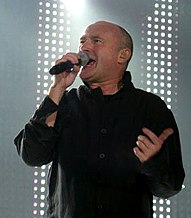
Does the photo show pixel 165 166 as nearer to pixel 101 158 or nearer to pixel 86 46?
pixel 101 158

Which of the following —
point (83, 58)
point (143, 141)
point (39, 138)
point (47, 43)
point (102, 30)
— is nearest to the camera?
point (143, 141)

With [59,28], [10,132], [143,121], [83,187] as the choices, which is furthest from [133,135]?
[59,28]

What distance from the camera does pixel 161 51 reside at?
8.82ft

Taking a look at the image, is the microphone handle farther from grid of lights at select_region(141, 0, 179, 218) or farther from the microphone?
grid of lights at select_region(141, 0, 179, 218)

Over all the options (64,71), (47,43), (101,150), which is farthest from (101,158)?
(47,43)

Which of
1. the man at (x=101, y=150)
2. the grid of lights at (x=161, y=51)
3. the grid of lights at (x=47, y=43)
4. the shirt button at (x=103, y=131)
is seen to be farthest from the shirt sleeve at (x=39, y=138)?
the grid of lights at (x=161, y=51)

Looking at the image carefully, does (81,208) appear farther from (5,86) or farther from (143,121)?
(5,86)

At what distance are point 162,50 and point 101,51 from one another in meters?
1.17

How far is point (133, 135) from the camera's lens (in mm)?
1411

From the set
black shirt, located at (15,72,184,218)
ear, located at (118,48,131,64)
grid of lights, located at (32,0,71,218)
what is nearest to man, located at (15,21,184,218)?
black shirt, located at (15,72,184,218)

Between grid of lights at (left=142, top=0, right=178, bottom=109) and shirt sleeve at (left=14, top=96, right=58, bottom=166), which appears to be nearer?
shirt sleeve at (left=14, top=96, right=58, bottom=166)

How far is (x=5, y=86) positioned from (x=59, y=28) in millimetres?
420

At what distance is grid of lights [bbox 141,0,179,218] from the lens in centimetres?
264

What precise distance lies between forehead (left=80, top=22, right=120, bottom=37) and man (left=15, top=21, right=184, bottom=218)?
6.5 inches
